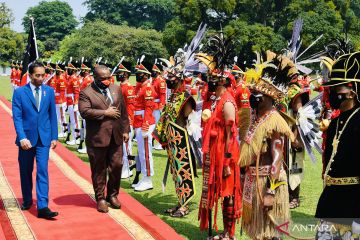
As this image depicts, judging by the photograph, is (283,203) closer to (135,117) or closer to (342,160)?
(342,160)

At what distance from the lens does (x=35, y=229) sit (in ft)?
19.2

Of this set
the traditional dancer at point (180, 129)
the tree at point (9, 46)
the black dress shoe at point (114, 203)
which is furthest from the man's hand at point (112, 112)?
the tree at point (9, 46)

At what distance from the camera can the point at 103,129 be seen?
6598 mm

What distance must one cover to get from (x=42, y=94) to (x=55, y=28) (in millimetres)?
86332

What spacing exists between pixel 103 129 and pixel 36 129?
887 millimetres

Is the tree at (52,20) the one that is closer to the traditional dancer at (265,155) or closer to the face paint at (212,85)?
the face paint at (212,85)

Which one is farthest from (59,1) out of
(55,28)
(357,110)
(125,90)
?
(357,110)

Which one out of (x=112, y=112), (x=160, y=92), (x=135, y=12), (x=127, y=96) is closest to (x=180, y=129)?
(x=112, y=112)

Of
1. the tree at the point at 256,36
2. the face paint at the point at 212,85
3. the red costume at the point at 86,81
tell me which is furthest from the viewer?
the tree at the point at 256,36

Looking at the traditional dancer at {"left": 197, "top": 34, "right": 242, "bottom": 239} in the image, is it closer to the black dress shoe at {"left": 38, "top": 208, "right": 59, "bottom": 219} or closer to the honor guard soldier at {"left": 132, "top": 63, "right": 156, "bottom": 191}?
the black dress shoe at {"left": 38, "top": 208, "right": 59, "bottom": 219}

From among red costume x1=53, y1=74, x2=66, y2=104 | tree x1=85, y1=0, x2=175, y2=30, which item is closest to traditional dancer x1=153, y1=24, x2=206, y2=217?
red costume x1=53, y1=74, x2=66, y2=104

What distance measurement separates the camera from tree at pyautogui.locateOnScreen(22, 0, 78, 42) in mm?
87438

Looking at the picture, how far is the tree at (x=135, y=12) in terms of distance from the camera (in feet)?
254

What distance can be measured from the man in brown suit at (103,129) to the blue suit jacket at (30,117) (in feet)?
1.63
